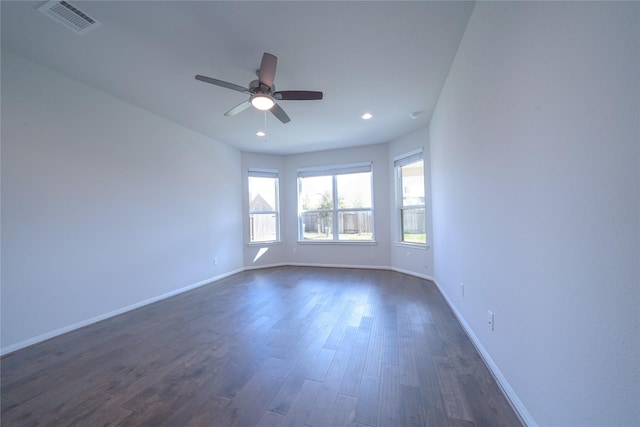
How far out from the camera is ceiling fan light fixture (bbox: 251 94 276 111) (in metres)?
2.25

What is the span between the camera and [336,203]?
5.34m

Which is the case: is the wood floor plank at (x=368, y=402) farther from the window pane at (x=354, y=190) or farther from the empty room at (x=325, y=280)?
the window pane at (x=354, y=190)

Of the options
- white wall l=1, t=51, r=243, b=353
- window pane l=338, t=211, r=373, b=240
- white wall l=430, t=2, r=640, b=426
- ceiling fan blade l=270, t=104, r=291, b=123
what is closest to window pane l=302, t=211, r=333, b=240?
window pane l=338, t=211, r=373, b=240

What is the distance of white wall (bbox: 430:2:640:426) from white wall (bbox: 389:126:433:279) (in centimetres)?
224

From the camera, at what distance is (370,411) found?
137cm

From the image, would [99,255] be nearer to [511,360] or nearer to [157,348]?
[157,348]

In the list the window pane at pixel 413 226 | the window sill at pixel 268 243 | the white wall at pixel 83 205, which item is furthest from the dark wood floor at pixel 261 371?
the window sill at pixel 268 243

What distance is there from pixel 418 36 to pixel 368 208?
344 cm

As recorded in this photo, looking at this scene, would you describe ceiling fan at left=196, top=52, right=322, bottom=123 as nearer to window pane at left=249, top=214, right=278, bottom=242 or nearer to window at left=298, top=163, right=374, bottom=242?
window at left=298, top=163, right=374, bottom=242

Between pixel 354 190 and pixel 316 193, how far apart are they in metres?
0.90

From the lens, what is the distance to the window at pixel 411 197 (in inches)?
167

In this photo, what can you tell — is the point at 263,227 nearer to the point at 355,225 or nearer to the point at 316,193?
the point at 316,193

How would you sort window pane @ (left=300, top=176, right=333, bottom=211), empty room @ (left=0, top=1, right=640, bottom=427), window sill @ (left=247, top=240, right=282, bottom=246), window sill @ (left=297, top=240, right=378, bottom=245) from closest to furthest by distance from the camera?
1. empty room @ (left=0, top=1, right=640, bottom=427)
2. window sill @ (left=297, top=240, right=378, bottom=245)
3. window sill @ (left=247, top=240, right=282, bottom=246)
4. window pane @ (left=300, top=176, right=333, bottom=211)

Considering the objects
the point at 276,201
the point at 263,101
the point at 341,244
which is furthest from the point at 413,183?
the point at 263,101
